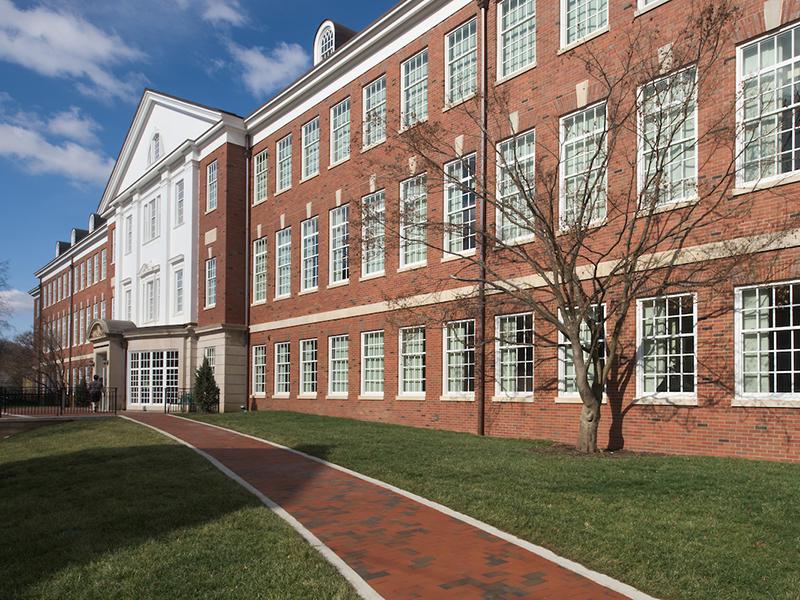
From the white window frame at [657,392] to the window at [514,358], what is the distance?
111 inches

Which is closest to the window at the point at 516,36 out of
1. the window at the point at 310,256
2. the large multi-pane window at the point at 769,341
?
the large multi-pane window at the point at 769,341

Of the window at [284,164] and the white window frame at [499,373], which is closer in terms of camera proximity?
the white window frame at [499,373]


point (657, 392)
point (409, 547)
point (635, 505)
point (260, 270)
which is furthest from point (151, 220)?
point (409, 547)

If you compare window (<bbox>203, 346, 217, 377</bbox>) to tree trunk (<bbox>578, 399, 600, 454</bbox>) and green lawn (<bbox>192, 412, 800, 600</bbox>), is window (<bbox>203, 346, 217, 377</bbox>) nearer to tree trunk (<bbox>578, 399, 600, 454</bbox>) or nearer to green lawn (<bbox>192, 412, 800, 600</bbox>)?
green lawn (<bbox>192, 412, 800, 600</bbox>)

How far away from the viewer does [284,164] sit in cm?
2894

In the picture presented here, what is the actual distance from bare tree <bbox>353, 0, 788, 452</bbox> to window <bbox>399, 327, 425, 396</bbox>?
350 cm

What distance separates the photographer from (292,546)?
6.95m

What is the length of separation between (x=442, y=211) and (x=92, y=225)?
46241 millimetres

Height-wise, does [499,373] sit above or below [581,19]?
below

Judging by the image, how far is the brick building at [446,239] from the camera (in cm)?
1276

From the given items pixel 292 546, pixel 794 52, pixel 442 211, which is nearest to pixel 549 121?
pixel 442 211

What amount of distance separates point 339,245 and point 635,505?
17.7m

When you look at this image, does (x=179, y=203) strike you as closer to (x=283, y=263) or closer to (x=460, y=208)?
(x=283, y=263)

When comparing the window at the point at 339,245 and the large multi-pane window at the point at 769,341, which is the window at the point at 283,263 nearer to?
the window at the point at 339,245
